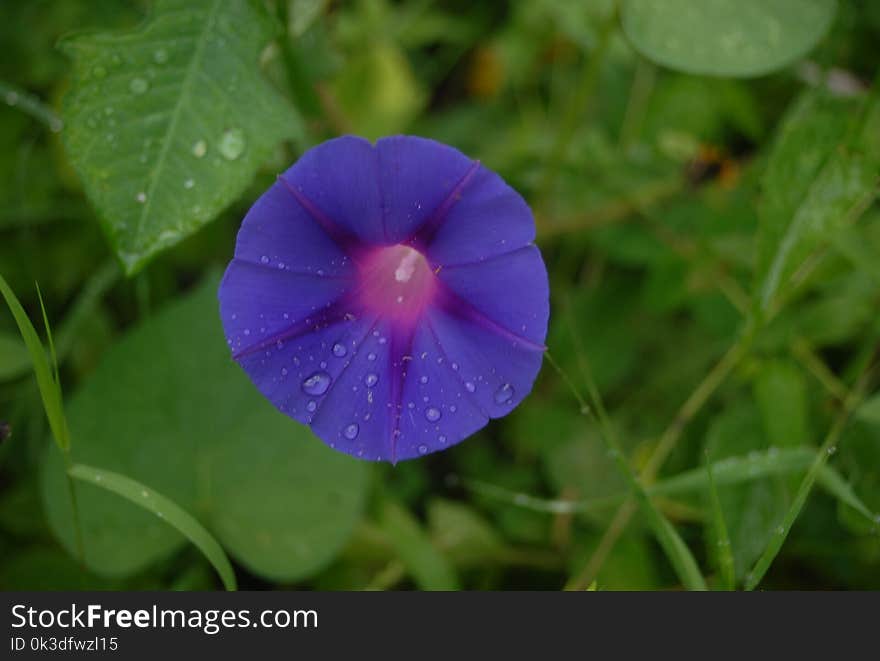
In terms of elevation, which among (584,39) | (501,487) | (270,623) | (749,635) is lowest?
(749,635)

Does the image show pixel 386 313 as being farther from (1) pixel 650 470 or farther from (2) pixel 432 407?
(1) pixel 650 470

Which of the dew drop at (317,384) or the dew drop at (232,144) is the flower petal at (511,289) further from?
the dew drop at (232,144)

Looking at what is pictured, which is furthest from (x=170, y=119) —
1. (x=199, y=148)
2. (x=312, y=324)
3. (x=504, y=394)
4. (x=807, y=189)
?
(x=807, y=189)

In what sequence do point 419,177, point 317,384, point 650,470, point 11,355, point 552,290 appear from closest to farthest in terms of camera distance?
point 419,177, point 317,384, point 11,355, point 650,470, point 552,290

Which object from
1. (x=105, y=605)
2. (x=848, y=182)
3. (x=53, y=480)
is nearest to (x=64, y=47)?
(x=53, y=480)

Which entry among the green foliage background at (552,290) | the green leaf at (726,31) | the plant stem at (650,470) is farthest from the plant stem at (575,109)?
the plant stem at (650,470)

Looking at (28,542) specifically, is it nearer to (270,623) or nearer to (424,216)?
(270,623)
